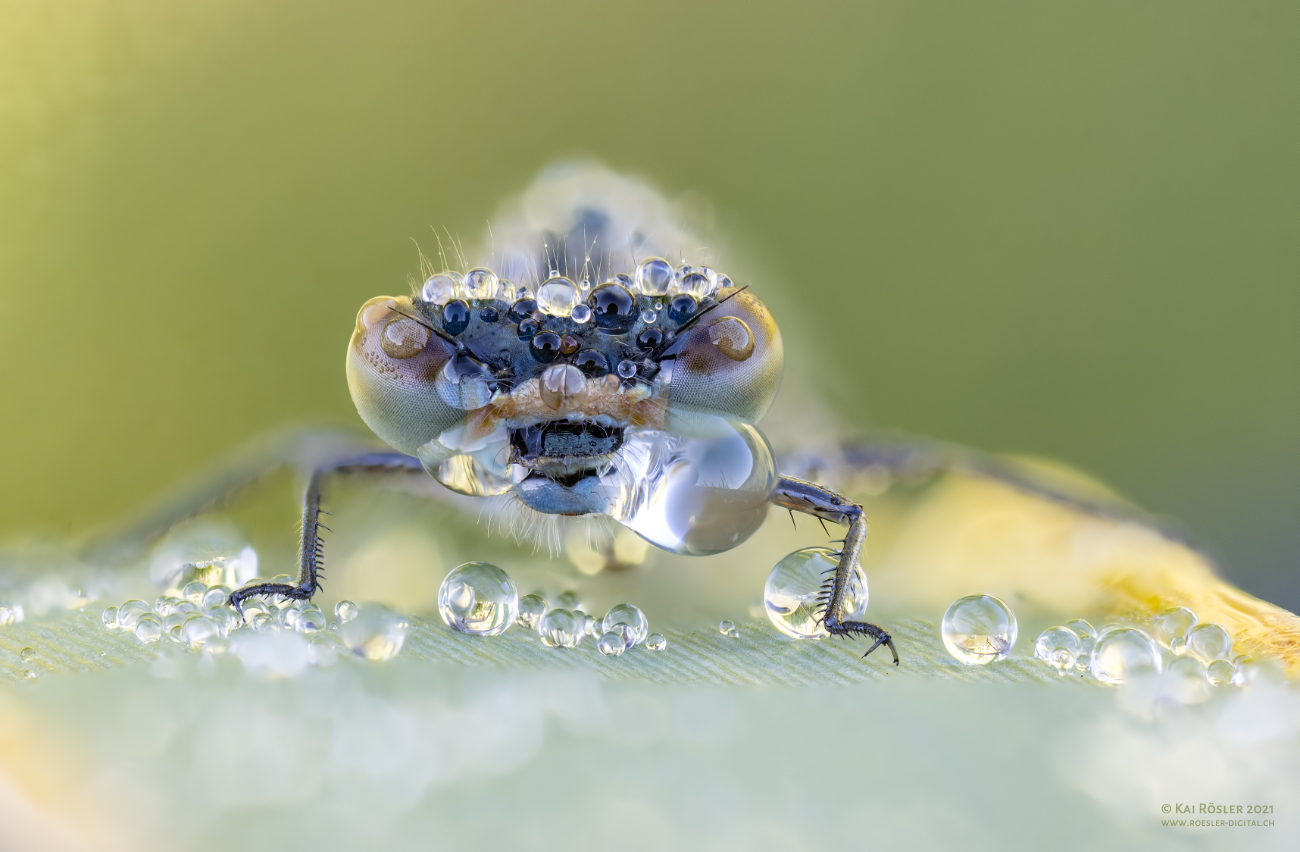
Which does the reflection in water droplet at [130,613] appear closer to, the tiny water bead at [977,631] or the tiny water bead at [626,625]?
the tiny water bead at [626,625]

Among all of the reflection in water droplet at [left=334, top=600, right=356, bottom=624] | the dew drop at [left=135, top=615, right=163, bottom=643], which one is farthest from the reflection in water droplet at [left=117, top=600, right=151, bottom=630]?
the reflection in water droplet at [left=334, top=600, right=356, bottom=624]

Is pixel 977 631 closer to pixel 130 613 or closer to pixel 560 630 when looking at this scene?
pixel 560 630

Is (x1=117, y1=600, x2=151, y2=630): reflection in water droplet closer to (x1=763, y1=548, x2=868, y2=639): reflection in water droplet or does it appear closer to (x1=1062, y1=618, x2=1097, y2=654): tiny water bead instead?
(x1=763, y1=548, x2=868, y2=639): reflection in water droplet

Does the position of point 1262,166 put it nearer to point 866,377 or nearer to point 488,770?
point 866,377

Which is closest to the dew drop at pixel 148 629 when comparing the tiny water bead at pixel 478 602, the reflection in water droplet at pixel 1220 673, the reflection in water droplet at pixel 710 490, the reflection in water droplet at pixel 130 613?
the reflection in water droplet at pixel 130 613

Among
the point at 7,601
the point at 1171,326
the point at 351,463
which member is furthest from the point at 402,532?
the point at 1171,326

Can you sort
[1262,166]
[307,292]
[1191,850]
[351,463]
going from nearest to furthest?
1. [1191,850]
2. [351,463]
3. [307,292]
4. [1262,166]

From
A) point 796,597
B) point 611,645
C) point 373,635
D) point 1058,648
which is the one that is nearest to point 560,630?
point 611,645
